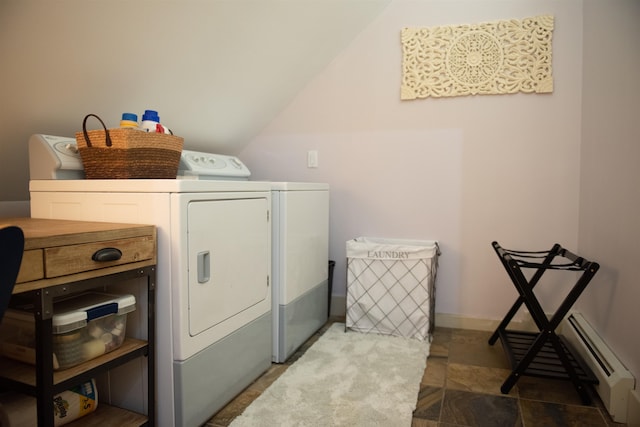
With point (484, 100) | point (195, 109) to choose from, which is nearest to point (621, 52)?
point (484, 100)

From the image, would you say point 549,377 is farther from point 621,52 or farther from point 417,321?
point 621,52

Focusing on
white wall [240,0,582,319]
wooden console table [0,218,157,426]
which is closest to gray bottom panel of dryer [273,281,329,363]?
white wall [240,0,582,319]

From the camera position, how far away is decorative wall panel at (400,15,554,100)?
91.0 inches

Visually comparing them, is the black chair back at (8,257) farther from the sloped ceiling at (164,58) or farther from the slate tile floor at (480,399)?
the slate tile floor at (480,399)

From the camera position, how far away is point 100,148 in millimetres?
→ 1512

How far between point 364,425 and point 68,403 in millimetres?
967

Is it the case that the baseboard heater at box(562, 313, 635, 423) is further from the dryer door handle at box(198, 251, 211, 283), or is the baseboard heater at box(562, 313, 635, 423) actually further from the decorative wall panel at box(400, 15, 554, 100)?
the dryer door handle at box(198, 251, 211, 283)

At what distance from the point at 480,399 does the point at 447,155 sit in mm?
1333

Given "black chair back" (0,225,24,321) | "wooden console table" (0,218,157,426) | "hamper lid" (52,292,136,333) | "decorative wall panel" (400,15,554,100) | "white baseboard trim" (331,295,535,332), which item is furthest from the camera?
"white baseboard trim" (331,295,535,332)

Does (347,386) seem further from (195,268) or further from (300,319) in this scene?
(195,268)

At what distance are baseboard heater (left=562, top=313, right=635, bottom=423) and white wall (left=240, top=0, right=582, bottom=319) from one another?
0.38 metres

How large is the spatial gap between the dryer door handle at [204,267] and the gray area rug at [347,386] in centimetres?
53

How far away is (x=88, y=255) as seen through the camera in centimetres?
116

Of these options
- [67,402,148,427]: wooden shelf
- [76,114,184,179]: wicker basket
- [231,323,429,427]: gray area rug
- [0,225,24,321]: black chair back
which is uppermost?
[76,114,184,179]: wicker basket
